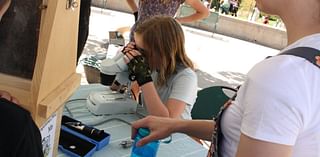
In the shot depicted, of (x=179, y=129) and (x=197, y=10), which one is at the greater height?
(x=197, y=10)

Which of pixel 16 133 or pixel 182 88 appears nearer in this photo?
pixel 16 133

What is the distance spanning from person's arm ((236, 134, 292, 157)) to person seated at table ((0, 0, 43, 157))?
14.7 inches

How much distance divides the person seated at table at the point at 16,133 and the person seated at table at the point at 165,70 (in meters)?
1.01

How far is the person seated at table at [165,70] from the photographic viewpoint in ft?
5.69

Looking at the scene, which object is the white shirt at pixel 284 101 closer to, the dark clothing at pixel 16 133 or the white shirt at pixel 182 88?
the dark clothing at pixel 16 133

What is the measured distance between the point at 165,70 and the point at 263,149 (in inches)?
49.4

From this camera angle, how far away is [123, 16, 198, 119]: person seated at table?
1.73 m

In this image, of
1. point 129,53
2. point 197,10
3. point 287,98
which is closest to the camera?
point 287,98

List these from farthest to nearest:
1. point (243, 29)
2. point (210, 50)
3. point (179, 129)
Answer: point (243, 29) → point (210, 50) → point (179, 129)

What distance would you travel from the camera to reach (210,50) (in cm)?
707

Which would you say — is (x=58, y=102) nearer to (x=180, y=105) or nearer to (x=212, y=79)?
(x=180, y=105)

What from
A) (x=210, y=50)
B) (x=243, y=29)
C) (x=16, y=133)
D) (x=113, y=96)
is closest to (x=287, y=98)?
(x=16, y=133)

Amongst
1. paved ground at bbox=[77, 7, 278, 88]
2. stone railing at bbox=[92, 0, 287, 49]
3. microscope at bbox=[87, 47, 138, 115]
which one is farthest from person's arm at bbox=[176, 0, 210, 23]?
stone railing at bbox=[92, 0, 287, 49]

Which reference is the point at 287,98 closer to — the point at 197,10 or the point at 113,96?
the point at 113,96
